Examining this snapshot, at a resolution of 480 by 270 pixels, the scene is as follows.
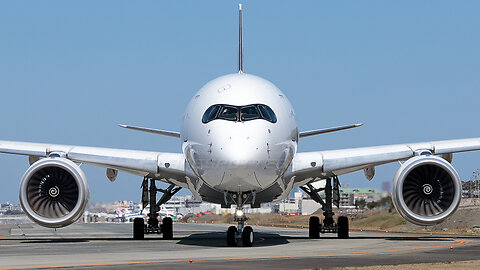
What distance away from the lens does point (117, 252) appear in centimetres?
1708

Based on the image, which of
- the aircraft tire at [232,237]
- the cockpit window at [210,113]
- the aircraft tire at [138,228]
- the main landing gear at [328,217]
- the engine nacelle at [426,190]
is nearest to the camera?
the cockpit window at [210,113]

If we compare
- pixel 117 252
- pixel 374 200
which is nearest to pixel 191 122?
pixel 117 252

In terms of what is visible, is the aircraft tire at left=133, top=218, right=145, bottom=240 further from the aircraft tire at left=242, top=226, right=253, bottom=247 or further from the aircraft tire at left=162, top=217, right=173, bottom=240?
the aircraft tire at left=242, top=226, right=253, bottom=247

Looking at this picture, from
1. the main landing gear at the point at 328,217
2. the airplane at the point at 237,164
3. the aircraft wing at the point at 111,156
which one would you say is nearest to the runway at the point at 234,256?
the airplane at the point at 237,164

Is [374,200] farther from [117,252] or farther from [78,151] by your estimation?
[117,252]

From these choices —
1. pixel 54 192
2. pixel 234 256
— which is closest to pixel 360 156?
pixel 234 256

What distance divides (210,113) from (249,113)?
98cm

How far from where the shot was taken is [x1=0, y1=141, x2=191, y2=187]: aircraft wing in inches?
860

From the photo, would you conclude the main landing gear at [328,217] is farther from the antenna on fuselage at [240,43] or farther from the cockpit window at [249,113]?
the cockpit window at [249,113]

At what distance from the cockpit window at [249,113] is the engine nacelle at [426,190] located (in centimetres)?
433

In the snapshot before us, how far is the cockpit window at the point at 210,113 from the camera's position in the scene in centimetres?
1864

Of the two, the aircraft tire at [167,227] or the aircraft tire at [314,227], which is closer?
the aircraft tire at [167,227]

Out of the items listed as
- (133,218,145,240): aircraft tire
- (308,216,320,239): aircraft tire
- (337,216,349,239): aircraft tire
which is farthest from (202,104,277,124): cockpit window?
(308,216,320,239): aircraft tire

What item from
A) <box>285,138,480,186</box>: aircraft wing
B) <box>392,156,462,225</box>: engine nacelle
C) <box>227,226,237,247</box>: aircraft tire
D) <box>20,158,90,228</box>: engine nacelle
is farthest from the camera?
<box>285,138,480,186</box>: aircraft wing
